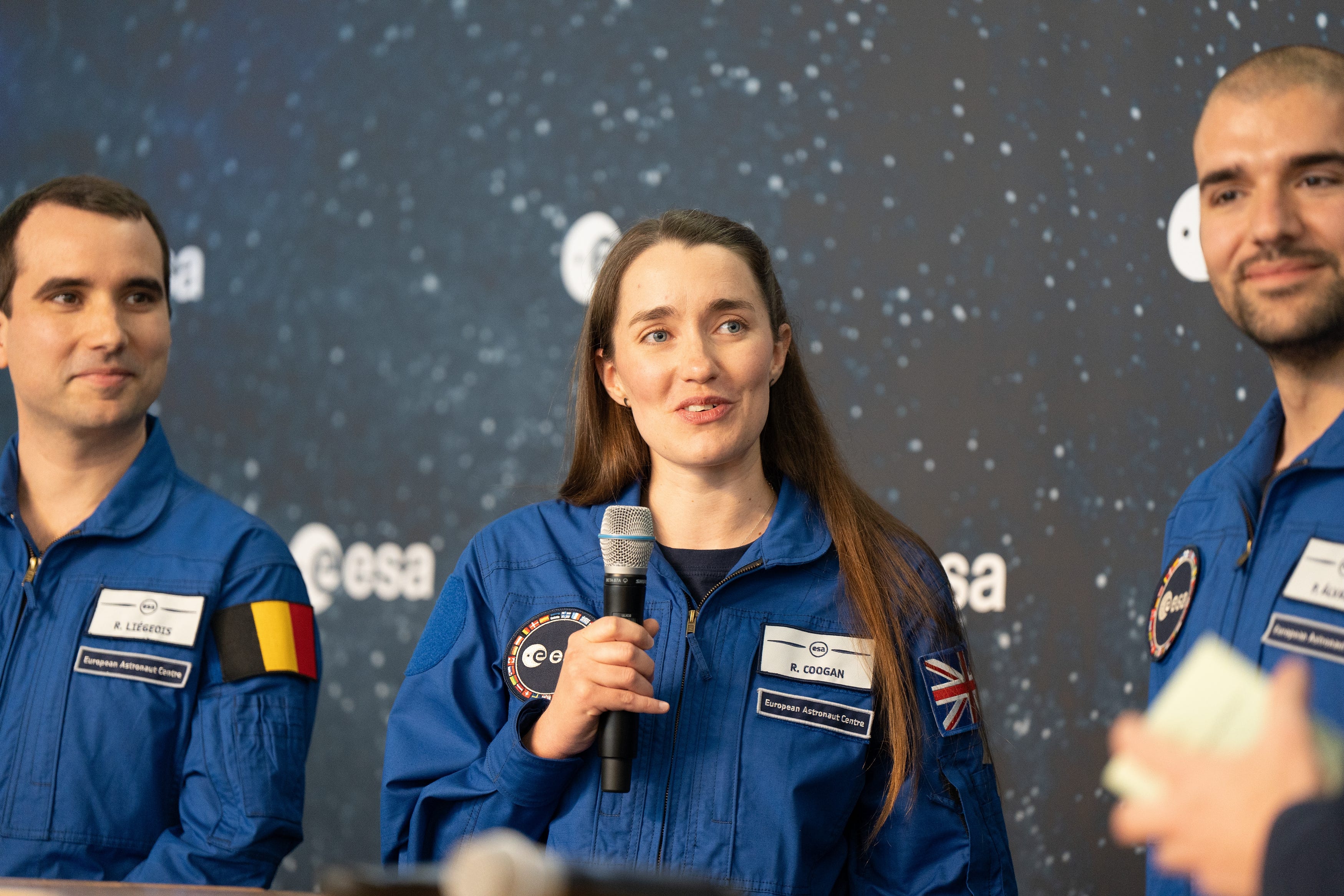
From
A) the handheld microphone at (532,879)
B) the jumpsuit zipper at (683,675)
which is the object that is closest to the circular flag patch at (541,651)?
the jumpsuit zipper at (683,675)

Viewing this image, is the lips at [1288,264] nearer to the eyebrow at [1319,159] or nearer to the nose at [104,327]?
the eyebrow at [1319,159]

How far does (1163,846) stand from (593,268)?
7.34ft

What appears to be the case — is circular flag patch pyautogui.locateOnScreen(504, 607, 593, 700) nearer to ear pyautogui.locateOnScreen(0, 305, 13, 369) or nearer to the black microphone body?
the black microphone body

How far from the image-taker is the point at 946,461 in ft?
8.73

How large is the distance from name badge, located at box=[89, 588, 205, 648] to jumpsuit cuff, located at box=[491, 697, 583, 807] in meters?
0.64

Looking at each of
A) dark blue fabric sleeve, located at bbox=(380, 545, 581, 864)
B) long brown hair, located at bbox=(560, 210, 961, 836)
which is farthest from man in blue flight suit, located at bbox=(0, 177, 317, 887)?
long brown hair, located at bbox=(560, 210, 961, 836)

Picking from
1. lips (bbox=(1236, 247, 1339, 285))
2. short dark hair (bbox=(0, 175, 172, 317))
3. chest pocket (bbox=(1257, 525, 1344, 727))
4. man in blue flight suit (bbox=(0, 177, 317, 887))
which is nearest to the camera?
chest pocket (bbox=(1257, 525, 1344, 727))

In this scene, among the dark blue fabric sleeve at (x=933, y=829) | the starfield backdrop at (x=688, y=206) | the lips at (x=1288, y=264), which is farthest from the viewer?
the starfield backdrop at (x=688, y=206)

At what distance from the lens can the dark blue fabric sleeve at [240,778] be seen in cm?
178

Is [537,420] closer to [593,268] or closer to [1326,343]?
[593,268]

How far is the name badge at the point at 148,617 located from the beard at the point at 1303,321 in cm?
159

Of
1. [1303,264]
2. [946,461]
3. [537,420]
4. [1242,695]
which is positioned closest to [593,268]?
[537,420]

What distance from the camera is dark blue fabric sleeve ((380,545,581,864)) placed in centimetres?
154

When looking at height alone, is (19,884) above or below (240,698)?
below
